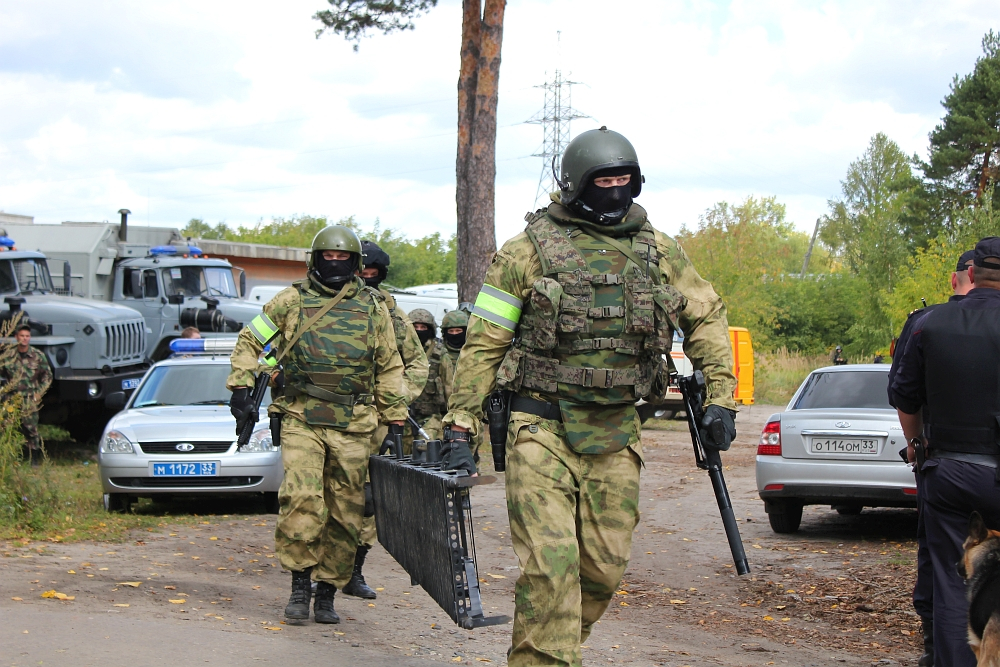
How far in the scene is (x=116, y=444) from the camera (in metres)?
10.7

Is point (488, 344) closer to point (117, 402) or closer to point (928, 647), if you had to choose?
point (928, 647)

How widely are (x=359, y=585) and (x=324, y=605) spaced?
2.44ft

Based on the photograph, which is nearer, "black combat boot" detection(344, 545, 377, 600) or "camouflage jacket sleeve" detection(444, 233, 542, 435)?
"camouflage jacket sleeve" detection(444, 233, 542, 435)

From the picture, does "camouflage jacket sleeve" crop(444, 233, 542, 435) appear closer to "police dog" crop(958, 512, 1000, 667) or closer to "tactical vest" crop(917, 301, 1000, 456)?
"tactical vest" crop(917, 301, 1000, 456)

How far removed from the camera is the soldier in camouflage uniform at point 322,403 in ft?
20.8

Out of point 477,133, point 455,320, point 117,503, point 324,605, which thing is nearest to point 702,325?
point 324,605

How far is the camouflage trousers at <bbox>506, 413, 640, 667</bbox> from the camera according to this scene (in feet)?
13.8

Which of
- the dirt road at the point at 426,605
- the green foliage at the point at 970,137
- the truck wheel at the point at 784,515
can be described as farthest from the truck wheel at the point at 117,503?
the green foliage at the point at 970,137

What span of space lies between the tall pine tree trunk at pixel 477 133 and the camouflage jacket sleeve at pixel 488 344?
12.2 meters

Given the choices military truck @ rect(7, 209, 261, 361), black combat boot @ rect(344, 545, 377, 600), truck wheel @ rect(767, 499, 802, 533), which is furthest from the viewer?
military truck @ rect(7, 209, 261, 361)

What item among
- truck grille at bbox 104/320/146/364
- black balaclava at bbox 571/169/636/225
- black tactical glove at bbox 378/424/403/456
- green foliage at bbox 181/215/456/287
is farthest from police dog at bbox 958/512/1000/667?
green foliage at bbox 181/215/456/287

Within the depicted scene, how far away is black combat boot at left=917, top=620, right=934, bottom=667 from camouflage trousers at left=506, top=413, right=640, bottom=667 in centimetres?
191

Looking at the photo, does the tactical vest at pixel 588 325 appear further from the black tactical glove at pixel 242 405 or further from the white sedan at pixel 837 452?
the white sedan at pixel 837 452

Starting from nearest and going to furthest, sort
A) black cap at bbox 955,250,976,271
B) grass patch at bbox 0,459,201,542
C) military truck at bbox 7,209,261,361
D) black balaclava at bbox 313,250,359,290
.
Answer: black cap at bbox 955,250,976,271
black balaclava at bbox 313,250,359,290
grass patch at bbox 0,459,201,542
military truck at bbox 7,209,261,361
